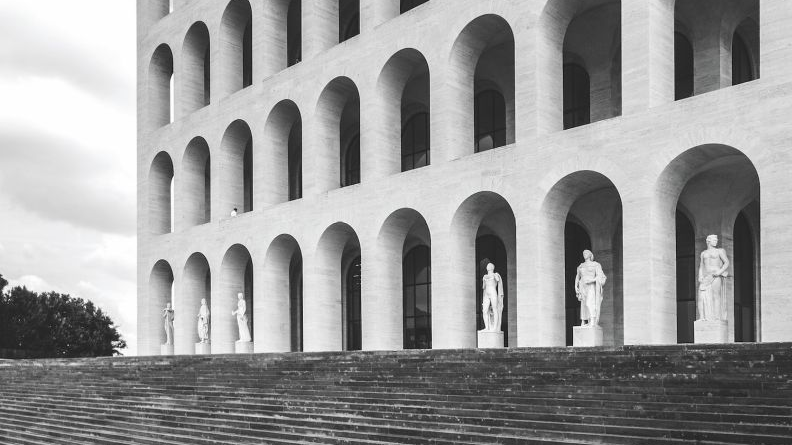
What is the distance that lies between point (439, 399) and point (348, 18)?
1971 cm

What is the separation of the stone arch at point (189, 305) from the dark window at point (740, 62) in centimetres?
1948

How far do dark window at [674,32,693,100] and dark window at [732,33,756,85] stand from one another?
1025mm

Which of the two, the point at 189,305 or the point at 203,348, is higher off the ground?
the point at 189,305

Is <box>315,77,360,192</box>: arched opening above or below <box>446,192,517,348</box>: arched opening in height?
above

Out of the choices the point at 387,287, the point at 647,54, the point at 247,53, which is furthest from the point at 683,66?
the point at 247,53

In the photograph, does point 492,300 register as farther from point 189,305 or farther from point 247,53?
point 247,53

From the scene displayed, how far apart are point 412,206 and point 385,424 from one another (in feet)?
32.8

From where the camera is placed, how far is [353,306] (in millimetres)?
30641

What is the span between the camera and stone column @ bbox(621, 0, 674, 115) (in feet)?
59.7

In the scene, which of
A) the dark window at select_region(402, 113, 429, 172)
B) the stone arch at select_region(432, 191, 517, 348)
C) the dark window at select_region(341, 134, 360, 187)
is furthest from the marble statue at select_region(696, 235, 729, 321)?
the dark window at select_region(341, 134, 360, 187)

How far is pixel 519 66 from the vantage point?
68.0 feet

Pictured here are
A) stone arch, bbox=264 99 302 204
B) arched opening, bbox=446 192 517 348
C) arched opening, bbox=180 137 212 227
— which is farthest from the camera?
arched opening, bbox=180 137 212 227

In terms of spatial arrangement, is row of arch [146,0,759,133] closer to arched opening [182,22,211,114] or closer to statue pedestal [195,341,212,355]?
arched opening [182,22,211,114]

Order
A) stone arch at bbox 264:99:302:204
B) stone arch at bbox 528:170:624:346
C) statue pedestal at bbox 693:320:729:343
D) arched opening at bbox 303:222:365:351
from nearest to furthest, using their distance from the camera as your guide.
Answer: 1. statue pedestal at bbox 693:320:729:343
2. stone arch at bbox 528:170:624:346
3. arched opening at bbox 303:222:365:351
4. stone arch at bbox 264:99:302:204
